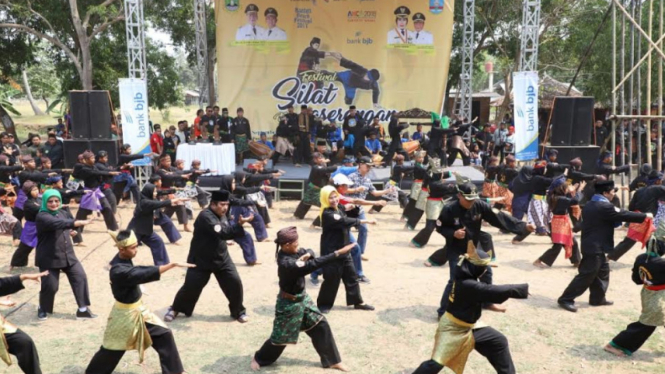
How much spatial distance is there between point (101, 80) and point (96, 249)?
13.6 meters

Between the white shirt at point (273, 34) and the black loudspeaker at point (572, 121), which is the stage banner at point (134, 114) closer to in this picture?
the white shirt at point (273, 34)

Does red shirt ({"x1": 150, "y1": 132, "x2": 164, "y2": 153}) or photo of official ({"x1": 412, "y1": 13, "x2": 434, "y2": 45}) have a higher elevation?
photo of official ({"x1": 412, "y1": 13, "x2": 434, "y2": 45})

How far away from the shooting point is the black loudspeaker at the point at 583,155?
13891 mm

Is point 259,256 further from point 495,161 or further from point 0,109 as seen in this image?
point 0,109

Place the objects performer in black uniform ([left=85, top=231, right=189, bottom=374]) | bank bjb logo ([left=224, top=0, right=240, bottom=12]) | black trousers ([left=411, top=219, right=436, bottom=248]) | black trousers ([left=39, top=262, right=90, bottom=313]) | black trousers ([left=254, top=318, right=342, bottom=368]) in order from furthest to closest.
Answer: bank bjb logo ([left=224, top=0, right=240, bottom=12]) → black trousers ([left=411, top=219, right=436, bottom=248]) → black trousers ([left=39, top=262, right=90, bottom=313]) → black trousers ([left=254, top=318, right=342, bottom=368]) → performer in black uniform ([left=85, top=231, right=189, bottom=374])

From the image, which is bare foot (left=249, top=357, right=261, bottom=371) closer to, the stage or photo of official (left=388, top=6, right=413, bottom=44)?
the stage

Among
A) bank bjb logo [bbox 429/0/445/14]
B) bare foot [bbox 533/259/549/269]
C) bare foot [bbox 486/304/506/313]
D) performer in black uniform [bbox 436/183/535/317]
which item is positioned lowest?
bare foot [bbox 486/304/506/313]

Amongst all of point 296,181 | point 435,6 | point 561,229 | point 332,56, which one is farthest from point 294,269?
point 435,6

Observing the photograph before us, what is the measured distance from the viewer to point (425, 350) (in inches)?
261

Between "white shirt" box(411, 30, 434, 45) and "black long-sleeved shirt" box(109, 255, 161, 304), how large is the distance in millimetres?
15892

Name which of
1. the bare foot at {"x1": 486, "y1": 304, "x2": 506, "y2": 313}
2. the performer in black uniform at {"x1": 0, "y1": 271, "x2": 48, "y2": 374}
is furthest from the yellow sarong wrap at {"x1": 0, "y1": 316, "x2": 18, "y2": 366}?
the bare foot at {"x1": 486, "y1": 304, "x2": 506, "y2": 313}

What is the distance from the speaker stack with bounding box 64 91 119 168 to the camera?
1380 centimetres

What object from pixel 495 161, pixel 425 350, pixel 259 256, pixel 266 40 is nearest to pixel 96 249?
pixel 259 256

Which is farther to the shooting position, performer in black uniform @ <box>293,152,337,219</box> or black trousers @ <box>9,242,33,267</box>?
performer in black uniform @ <box>293,152,337,219</box>
